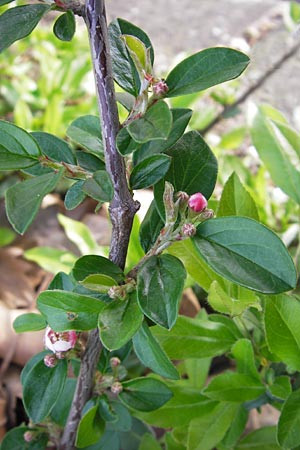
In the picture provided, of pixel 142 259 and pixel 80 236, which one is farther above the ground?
pixel 142 259

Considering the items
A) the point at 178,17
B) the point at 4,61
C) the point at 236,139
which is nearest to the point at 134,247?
the point at 236,139

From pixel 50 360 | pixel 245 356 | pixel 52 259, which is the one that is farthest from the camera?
pixel 52 259

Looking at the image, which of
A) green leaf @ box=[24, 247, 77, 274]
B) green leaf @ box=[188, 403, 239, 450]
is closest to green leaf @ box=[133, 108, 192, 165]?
green leaf @ box=[188, 403, 239, 450]

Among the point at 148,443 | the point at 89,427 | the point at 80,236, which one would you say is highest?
the point at 80,236

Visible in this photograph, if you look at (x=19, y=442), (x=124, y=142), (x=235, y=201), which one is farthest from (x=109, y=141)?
(x=19, y=442)

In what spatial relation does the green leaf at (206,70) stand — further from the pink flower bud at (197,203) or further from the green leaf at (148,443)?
the green leaf at (148,443)

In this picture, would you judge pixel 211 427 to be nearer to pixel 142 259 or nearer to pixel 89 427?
pixel 89 427

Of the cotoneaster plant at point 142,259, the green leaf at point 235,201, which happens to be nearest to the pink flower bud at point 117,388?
the cotoneaster plant at point 142,259
